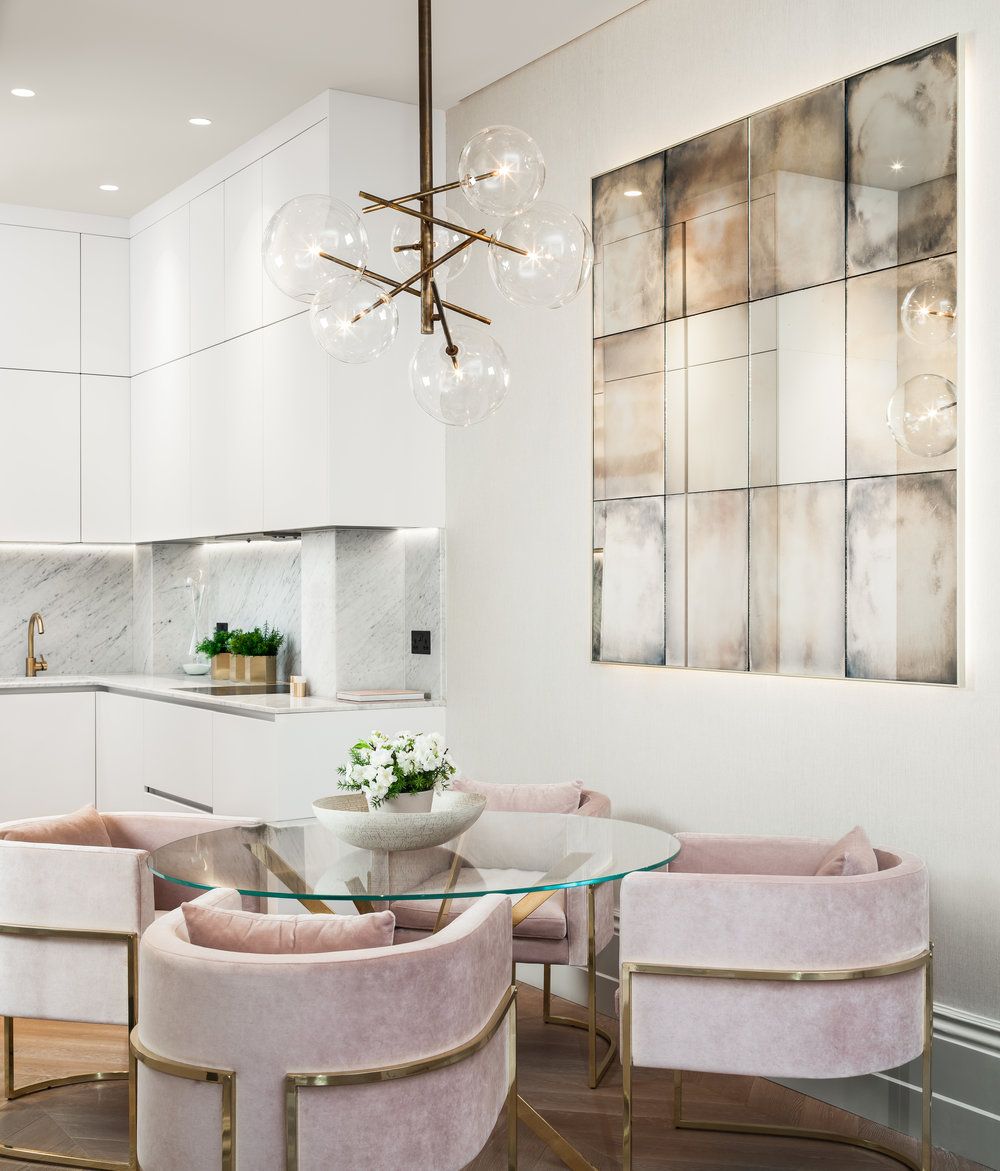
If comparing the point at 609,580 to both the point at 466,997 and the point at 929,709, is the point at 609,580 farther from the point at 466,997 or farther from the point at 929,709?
the point at 466,997

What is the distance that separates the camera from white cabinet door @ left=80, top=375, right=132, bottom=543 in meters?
6.17

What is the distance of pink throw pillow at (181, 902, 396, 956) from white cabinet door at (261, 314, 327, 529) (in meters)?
2.51

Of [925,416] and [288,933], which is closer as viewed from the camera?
[288,933]

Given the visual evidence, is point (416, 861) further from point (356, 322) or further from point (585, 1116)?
point (356, 322)

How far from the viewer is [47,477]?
Answer: 607 cm

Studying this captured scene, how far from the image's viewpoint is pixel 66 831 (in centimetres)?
322

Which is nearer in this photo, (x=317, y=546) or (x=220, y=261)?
(x=317, y=546)

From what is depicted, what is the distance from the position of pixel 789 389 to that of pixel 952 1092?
1772mm

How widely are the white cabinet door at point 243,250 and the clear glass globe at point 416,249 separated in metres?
2.24

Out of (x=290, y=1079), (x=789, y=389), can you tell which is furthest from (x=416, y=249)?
(x=290, y=1079)

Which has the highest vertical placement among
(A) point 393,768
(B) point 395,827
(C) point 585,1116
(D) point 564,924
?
(A) point 393,768

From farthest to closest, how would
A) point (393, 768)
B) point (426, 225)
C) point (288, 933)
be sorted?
point (393, 768) < point (426, 225) < point (288, 933)

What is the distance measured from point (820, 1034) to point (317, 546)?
3.02 metres

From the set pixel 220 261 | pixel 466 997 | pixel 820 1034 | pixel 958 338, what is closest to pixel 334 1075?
pixel 466 997
